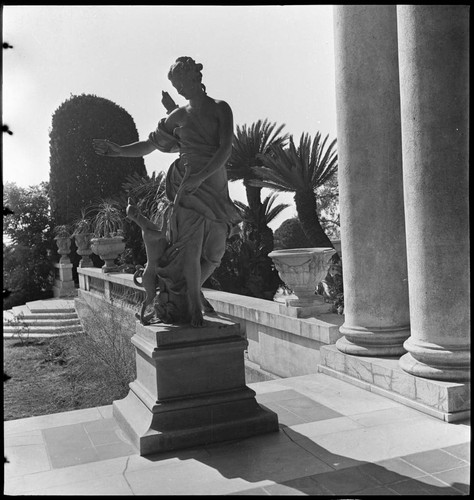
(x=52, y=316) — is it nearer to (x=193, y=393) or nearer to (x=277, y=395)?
(x=277, y=395)

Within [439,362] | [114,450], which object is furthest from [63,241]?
[439,362]

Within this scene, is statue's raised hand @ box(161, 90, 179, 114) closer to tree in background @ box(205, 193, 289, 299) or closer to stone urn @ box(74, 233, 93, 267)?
tree in background @ box(205, 193, 289, 299)

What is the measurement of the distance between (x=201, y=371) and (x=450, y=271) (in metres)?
2.34

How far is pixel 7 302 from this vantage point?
22.5 metres

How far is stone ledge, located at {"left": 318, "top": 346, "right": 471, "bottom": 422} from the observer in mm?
4691

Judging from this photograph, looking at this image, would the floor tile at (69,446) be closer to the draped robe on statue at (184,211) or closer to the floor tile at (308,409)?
the draped robe on statue at (184,211)

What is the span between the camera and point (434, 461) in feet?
12.6

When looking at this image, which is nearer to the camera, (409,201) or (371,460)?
(371,460)

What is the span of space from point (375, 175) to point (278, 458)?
328 centimetres

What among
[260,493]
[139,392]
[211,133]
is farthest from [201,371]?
[211,133]

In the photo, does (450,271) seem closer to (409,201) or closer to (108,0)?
(409,201)

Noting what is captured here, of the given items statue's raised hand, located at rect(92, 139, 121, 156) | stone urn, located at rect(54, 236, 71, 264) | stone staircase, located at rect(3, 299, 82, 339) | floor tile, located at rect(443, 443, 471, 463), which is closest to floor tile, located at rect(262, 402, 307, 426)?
floor tile, located at rect(443, 443, 471, 463)

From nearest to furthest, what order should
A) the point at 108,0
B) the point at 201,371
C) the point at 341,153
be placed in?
the point at 108,0 < the point at 201,371 < the point at 341,153

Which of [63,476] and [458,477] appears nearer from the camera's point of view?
[458,477]
